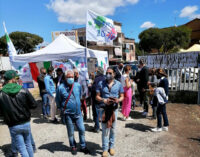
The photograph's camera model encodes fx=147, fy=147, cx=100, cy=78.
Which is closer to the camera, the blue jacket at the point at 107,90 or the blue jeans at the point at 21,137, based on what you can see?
the blue jeans at the point at 21,137

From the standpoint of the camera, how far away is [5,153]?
337cm

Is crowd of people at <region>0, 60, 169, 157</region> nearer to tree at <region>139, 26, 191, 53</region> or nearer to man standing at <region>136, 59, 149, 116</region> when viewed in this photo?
man standing at <region>136, 59, 149, 116</region>

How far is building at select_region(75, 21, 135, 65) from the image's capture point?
37594mm

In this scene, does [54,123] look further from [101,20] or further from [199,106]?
[199,106]

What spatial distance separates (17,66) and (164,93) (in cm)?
556

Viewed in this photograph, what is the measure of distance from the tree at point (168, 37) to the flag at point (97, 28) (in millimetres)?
30156

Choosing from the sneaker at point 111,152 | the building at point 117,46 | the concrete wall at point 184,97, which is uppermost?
the building at point 117,46

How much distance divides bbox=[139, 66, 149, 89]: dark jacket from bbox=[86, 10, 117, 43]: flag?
1.82 metres

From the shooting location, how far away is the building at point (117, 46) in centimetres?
3759

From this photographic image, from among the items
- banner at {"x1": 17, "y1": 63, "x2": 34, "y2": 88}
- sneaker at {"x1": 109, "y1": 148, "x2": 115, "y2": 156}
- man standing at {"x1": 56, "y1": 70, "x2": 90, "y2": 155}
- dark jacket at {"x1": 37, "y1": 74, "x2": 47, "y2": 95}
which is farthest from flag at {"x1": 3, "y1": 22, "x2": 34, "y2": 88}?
sneaker at {"x1": 109, "y1": 148, "x2": 115, "y2": 156}

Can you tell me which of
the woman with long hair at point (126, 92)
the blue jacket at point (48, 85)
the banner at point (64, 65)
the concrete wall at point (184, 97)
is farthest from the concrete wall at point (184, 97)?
the blue jacket at point (48, 85)

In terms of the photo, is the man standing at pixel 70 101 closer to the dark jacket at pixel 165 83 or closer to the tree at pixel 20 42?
the dark jacket at pixel 165 83

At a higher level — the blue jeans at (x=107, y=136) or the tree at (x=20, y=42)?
the tree at (x=20, y=42)

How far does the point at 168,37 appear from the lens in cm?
3481
